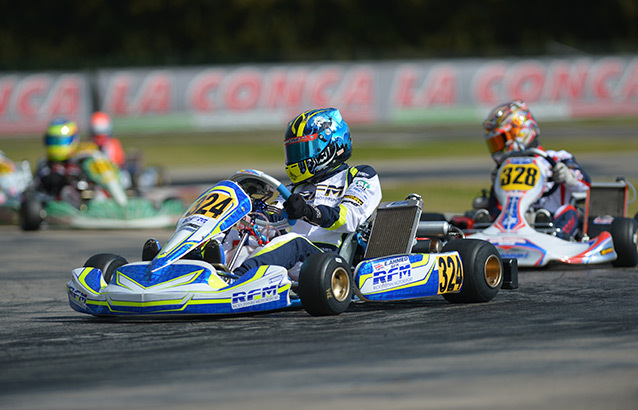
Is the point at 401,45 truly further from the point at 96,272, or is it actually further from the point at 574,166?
the point at 96,272

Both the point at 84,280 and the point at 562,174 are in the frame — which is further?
the point at 562,174

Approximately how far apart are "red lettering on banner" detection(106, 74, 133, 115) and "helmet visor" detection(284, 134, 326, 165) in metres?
23.5

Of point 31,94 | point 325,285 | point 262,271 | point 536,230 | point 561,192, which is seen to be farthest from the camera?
point 31,94

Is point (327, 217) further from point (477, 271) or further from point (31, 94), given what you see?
point (31, 94)

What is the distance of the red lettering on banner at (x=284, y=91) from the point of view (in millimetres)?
30500

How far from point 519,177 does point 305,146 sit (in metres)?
2.84

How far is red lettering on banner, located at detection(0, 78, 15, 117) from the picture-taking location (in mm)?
29141

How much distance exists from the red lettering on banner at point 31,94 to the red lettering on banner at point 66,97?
0.27m

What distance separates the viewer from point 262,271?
6.30m

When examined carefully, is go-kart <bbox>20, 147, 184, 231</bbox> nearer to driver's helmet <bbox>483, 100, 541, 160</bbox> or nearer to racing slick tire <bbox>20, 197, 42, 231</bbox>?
racing slick tire <bbox>20, 197, 42, 231</bbox>

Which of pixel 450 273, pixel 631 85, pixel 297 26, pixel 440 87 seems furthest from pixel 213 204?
pixel 297 26

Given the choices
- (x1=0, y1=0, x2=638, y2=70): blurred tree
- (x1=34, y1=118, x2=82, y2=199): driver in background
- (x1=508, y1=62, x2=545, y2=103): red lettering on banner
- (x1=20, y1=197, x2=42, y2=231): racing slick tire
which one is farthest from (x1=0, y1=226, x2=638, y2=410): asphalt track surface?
(x1=0, y1=0, x2=638, y2=70): blurred tree

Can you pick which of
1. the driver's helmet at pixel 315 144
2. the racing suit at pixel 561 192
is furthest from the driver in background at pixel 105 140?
the driver's helmet at pixel 315 144

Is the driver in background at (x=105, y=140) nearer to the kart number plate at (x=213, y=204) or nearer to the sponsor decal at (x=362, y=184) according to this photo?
the sponsor decal at (x=362, y=184)
